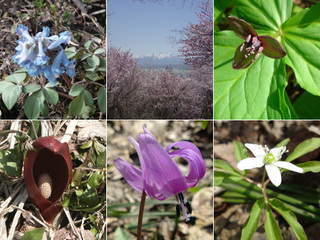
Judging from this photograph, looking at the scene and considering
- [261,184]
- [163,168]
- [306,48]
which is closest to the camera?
[163,168]

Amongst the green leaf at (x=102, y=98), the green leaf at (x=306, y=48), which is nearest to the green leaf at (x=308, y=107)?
the green leaf at (x=306, y=48)

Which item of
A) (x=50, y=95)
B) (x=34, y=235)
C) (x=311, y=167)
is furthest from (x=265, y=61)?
(x=34, y=235)

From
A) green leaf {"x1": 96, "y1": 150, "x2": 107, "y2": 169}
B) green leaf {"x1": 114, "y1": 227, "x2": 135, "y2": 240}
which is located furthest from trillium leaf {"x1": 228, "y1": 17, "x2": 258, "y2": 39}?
green leaf {"x1": 114, "y1": 227, "x2": 135, "y2": 240}

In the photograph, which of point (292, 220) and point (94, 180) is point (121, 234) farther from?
point (292, 220)

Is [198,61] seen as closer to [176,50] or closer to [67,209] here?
[176,50]

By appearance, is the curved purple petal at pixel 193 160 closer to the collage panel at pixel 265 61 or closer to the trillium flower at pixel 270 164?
the trillium flower at pixel 270 164

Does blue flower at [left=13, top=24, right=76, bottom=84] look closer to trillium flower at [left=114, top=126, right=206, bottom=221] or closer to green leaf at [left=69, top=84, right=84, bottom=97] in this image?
green leaf at [left=69, top=84, right=84, bottom=97]
